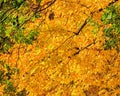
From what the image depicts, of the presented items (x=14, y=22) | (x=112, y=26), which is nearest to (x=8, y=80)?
(x=14, y=22)

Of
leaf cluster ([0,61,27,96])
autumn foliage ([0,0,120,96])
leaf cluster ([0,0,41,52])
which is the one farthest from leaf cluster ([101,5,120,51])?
leaf cluster ([0,61,27,96])

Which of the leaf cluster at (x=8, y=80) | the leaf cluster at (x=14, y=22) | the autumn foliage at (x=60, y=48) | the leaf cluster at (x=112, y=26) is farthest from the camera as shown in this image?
the leaf cluster at (x=14, y=22)

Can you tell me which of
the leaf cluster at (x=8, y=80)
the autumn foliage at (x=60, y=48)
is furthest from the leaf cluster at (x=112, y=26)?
the leaf cluster at (x=8, y=80)

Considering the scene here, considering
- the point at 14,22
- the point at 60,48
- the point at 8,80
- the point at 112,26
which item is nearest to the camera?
the point at 112,26

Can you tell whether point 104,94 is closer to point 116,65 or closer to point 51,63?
point 116,65

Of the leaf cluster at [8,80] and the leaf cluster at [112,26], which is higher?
the leaf cluster at [112,26]

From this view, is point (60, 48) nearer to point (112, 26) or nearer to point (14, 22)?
point (14, 22)

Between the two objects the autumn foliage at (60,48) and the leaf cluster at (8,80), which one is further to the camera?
the leaf cluster at (8,80)

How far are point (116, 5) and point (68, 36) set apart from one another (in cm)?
103

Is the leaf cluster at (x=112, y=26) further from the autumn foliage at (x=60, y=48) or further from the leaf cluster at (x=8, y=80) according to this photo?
the leaf cluster at (x=8, y=80)

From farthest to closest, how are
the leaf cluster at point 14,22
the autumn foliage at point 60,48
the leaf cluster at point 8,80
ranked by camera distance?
the leaf cluster at point 14,22 → the leaf cluster at point 8,80 → the autumn foliage at point 60,48

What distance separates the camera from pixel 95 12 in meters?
7.20

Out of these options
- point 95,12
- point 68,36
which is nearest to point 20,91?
point 68,36

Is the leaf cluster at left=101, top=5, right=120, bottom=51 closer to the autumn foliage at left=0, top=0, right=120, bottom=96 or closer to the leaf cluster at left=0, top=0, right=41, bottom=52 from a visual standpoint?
the autumn foliage at left=0, top=0, right=120, bottom=96
